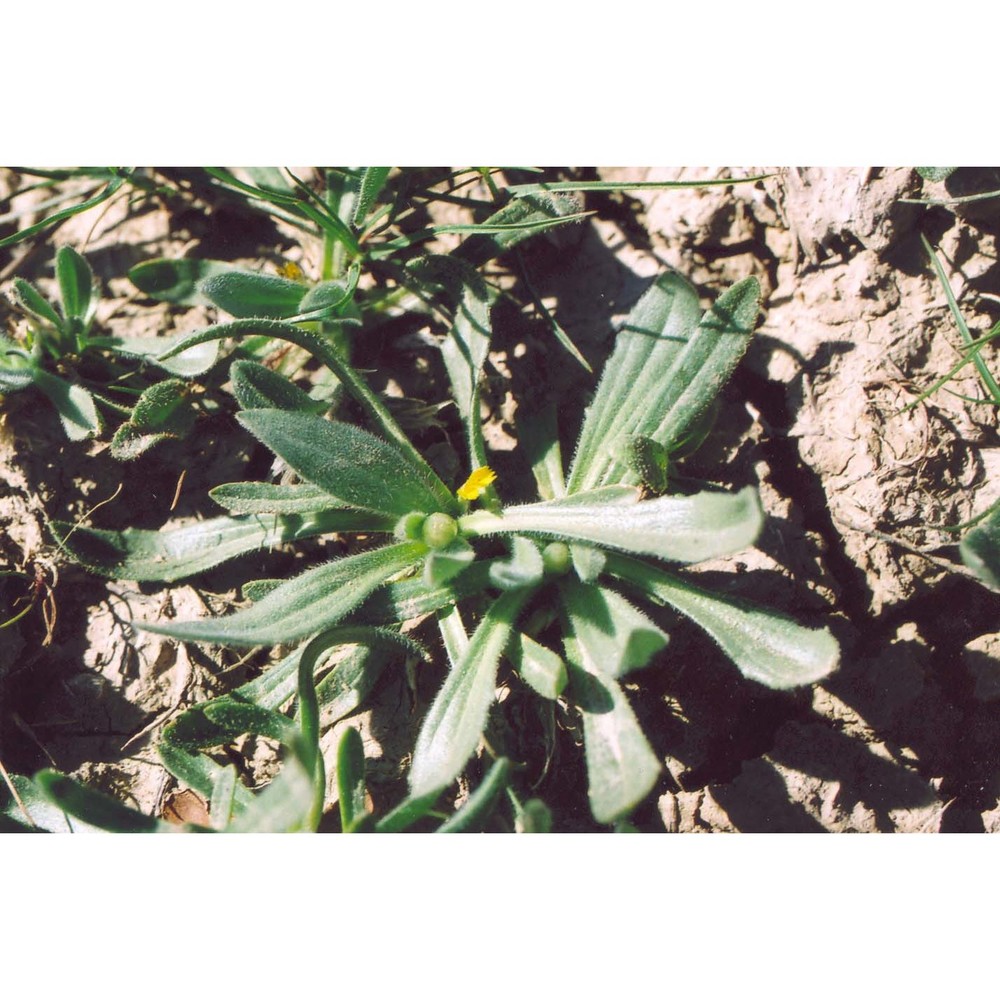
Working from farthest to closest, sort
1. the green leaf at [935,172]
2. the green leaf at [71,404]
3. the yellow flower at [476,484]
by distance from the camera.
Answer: the green leaf at [71,404]
the green leaf at [935,172]
the yellow flower at [476,484]

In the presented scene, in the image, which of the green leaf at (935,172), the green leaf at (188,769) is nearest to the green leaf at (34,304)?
the green leaf at (188,769)

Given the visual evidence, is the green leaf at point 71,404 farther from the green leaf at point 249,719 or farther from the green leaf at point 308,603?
the green leaf at point 249,719

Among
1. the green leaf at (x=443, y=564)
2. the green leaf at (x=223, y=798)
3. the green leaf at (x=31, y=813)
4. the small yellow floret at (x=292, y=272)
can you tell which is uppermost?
the small yellow floret at (x=292, y=272)

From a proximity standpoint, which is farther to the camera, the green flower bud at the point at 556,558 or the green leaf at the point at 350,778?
the green flower bud at the point at 556,558

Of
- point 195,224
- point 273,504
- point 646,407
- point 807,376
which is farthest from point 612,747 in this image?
point 195,224

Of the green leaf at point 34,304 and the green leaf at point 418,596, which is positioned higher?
the green leaf at point 34,304

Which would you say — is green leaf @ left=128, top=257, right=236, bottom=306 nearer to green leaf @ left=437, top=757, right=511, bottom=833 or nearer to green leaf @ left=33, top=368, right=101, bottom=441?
green leaf @ left=33, top=368, right=101, bottom=441

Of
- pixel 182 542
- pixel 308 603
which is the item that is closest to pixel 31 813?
pixel 182 542
